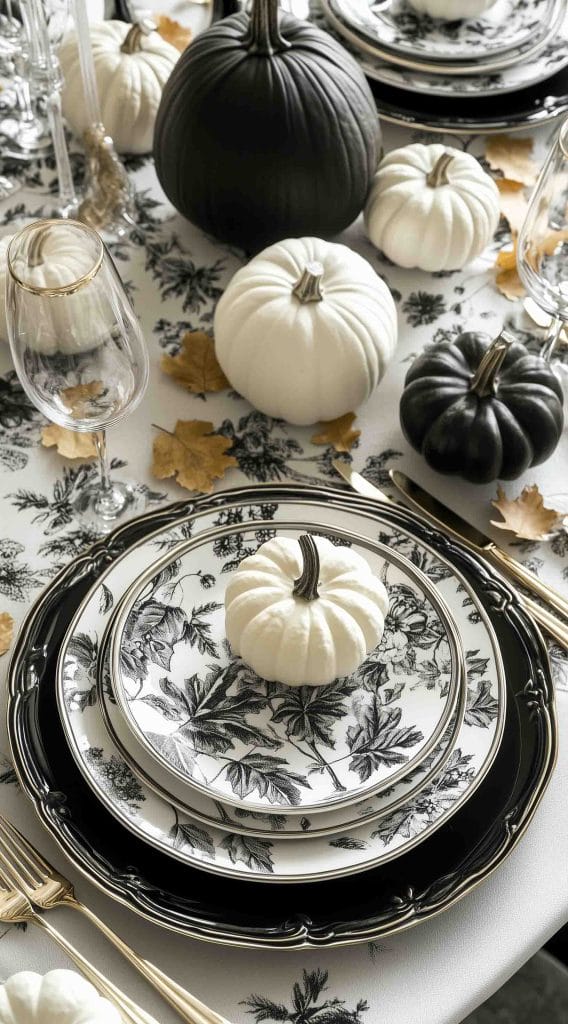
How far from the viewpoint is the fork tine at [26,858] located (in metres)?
0.86

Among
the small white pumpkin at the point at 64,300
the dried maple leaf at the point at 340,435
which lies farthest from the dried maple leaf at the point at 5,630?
the dried maple leaf at the point at 340,435

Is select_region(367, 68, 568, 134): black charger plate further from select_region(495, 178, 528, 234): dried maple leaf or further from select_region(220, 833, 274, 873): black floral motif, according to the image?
select_region(220, 833, 274, 873): black floral motif

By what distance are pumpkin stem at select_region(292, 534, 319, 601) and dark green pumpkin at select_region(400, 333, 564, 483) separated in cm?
25

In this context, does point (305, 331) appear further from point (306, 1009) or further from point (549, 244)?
point (306, 1009)

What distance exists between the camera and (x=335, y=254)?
116 cm

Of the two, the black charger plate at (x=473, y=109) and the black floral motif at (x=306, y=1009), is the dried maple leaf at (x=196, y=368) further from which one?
the black floral motif at (x=306, y=1009)

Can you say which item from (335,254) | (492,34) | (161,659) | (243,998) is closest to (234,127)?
(335,254)

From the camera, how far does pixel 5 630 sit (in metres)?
1.01

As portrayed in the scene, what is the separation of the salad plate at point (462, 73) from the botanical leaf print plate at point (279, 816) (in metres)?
0.66

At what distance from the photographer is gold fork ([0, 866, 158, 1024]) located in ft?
2.58

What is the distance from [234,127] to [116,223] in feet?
0.75

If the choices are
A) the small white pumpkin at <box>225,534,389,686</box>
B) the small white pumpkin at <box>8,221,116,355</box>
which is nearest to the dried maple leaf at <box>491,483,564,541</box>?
the small white pumpkin at <box>225,534,389,686</box>

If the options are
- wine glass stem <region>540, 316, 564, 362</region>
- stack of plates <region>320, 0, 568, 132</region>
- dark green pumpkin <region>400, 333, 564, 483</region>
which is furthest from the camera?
stack of plates <region>320, 0, 568, 132</region>

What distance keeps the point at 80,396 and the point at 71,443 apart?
0.18 metres
